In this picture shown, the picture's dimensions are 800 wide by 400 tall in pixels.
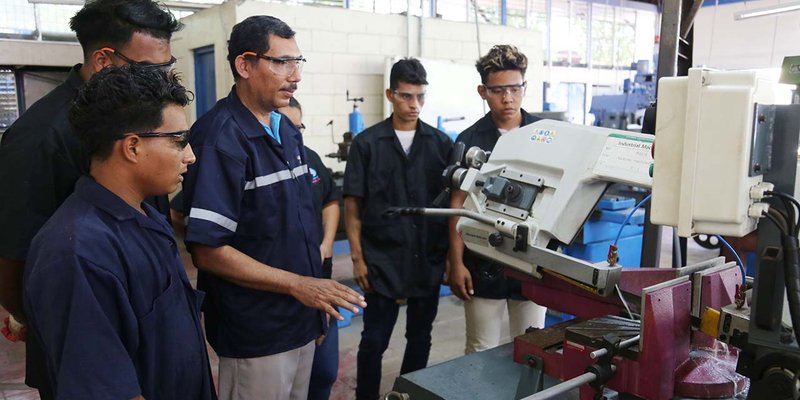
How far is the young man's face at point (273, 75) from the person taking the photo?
1.33 meters

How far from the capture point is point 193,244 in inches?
48.7

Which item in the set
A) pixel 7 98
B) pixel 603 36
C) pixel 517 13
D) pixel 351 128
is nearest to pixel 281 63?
pixel 351 128

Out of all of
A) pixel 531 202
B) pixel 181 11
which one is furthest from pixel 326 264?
pixel 181 11

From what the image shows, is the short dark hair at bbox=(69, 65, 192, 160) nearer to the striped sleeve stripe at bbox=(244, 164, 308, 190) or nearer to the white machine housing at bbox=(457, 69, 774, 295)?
the striped sleeve stripe at bbox=(244, 164, 308, 190)

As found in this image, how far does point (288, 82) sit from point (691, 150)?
900 millimetres

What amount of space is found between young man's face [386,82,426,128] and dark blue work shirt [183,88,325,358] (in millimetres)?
632

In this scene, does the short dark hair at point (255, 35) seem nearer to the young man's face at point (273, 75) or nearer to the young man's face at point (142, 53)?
the young man's face at point (273, 75)

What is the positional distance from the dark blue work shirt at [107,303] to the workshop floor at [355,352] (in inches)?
55.8

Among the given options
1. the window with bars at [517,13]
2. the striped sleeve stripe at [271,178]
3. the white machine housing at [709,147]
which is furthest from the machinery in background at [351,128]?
the window with bars at [517,13]

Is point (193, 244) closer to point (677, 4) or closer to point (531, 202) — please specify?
point (531, 202)

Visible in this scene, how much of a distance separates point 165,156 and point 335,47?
137 inches

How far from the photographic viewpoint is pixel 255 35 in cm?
133

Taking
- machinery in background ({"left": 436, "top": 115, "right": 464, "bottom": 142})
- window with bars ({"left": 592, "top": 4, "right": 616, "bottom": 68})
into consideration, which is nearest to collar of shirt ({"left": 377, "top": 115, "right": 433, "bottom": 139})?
machinery in background ({"left": 436, "top": 115, "right": 464, "bottom": 142})

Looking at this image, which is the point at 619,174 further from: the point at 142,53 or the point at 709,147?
the point at 142,53
